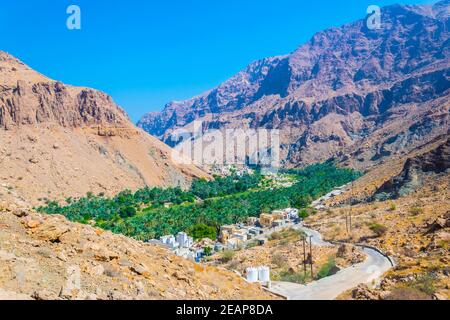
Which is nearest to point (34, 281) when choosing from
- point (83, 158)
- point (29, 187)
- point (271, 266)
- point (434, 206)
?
point (271, 266)

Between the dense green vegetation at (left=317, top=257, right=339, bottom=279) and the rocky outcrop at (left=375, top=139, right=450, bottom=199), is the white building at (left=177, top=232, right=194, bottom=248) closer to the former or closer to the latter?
the dense green vegetation at (left=317, top=257, right=339, bottom=279)

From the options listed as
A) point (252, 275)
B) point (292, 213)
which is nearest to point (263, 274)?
point (252, 275)

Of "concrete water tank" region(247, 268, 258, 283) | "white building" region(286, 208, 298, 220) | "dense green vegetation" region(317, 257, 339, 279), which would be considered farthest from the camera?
"white building" region(286, 208, 298, 220)

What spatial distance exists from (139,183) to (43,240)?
8375 centimetres

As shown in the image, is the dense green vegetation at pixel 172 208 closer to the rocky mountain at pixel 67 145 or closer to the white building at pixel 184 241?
the white building at pixel 184 241

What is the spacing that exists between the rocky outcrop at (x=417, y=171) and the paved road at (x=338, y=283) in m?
25.7

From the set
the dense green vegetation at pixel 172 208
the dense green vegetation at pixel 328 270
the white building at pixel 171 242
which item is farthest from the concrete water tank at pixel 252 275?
the dense green vegetation at pixel 172 208

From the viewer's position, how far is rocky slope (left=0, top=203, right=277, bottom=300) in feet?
26.8

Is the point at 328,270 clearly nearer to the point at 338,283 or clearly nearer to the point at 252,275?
the point at 338,283

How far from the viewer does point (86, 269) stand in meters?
9.21

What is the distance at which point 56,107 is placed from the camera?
3925 inches

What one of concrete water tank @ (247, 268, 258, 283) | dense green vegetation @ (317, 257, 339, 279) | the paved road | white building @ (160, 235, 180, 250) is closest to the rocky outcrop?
dense green vegetation @ (317, 257, 339, 279)

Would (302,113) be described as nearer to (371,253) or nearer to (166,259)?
(371,253)

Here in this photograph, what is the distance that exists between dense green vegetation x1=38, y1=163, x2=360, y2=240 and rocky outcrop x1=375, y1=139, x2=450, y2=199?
20.3 m
